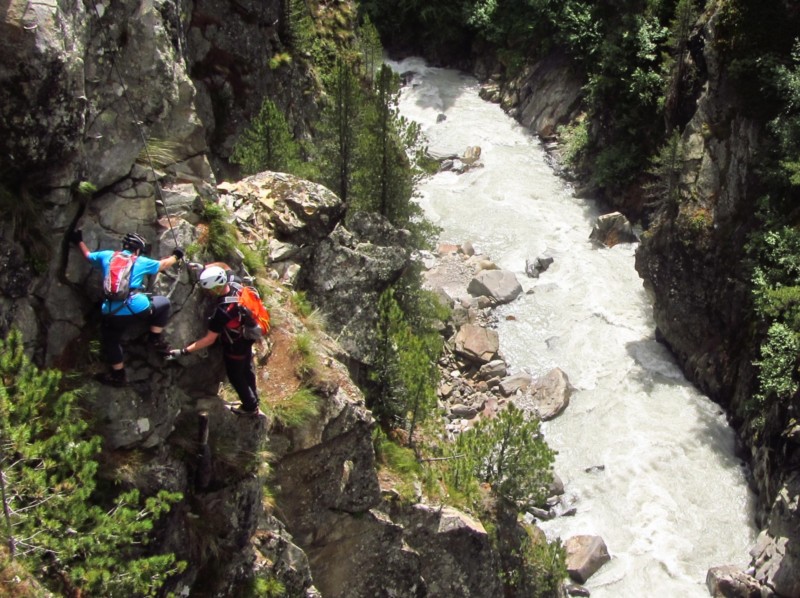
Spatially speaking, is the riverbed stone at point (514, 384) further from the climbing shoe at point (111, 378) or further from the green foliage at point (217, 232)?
the climbing shoe at point (111, 378)

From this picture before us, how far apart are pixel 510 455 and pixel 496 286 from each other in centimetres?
1486

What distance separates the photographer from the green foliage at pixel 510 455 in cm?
1906

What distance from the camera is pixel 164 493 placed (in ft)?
29.9

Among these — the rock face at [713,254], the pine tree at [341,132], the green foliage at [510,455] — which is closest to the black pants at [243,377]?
the green foliage at [510,455]

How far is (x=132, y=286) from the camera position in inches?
383

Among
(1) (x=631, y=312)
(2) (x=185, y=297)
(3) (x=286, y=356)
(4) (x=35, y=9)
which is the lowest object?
(1) (x=631, y=312)

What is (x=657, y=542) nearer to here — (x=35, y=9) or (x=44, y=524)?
(x=44, y=524)

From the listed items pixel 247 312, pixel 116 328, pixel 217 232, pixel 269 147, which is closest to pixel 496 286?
pixel 269 147

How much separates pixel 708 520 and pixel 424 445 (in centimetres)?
1138

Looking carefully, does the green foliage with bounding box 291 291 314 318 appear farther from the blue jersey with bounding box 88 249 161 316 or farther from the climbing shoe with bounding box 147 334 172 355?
the blue jersey with bounding box 88 249 161 316

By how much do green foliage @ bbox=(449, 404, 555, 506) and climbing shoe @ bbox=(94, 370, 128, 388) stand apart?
10733 mm

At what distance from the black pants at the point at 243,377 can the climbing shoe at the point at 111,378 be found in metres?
1.66

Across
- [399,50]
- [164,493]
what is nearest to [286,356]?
[164,493]

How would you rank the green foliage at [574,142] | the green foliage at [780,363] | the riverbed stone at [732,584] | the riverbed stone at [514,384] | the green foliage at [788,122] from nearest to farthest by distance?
the riverbed stone at [732,584]
the green foliage at [780,363]
the green foliage at [788,122]
the riverbed stone at [514,384]
the green foliage at [574,142]
